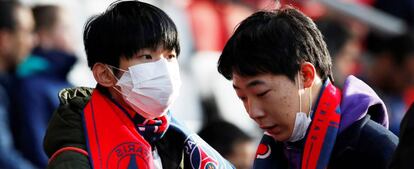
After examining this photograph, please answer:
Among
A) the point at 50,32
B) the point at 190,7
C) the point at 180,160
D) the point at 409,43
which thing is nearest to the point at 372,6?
the point at 409,43

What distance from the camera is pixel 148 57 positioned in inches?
A: 190

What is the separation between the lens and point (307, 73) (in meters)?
4.49

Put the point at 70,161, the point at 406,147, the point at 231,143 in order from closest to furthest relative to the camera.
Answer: the point at 406,147
the point at 70,161
the point at 231,143

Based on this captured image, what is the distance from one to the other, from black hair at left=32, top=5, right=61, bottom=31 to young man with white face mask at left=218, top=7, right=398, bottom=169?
9.63ft

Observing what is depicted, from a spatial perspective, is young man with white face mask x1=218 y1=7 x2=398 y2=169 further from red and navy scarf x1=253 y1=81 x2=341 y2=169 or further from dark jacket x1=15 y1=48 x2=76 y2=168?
dark jacket x1=15 y1=48 x2=76 y2=168

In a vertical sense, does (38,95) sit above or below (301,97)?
below

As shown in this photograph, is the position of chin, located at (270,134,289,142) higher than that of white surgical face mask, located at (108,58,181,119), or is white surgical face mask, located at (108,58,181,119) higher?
white surgical face mask, located at (108,58,181,119)

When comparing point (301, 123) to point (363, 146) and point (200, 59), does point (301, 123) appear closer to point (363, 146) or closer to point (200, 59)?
point (363, 146)

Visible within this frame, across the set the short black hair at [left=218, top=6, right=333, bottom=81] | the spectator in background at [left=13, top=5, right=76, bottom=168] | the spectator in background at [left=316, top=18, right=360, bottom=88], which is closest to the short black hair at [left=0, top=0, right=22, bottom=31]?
the spectator in background at [left=13, top=5, right=76, bottom=168]

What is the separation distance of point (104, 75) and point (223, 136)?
5.43 ft

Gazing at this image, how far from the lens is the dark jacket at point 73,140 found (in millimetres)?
4660

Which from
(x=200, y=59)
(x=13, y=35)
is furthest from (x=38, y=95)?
(x=200, y=59)

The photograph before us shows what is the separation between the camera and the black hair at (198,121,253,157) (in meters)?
6.45

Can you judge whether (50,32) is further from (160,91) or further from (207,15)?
(160,91)
